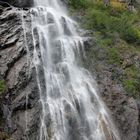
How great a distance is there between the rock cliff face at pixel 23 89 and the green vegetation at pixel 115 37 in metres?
0.47

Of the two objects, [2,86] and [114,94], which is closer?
[2,86]

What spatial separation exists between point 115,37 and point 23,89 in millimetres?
8879

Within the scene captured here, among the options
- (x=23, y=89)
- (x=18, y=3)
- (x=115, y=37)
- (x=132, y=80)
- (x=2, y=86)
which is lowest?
(x=132, y=80)

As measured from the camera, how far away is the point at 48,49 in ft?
64.1

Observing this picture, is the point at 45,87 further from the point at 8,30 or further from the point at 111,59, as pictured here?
the point at 111,59

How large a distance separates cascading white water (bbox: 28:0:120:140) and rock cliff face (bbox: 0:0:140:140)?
440 mm

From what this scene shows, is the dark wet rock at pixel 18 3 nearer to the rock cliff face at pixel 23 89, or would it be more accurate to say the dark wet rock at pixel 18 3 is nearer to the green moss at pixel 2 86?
the rock cliff face at pixel 23 89

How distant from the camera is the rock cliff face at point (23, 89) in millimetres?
15773

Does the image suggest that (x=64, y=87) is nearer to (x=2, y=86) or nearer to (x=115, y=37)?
(x=2, y=86)

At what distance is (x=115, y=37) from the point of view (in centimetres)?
2339

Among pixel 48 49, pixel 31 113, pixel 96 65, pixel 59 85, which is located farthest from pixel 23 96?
pixel 96 65

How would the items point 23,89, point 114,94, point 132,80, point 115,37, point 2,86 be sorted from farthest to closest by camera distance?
point 115,37 < point 132,80 < point 114,94 < point 23,89 < point 2,86

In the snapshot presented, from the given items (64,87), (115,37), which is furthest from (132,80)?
(64,87)

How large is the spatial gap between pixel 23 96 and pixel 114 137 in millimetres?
4651
